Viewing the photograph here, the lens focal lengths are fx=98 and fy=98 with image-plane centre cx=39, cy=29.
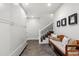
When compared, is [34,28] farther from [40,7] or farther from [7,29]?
[7,29]

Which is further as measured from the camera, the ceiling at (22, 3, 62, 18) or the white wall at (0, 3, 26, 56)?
the ceiling at (22, 3, 62, 18)

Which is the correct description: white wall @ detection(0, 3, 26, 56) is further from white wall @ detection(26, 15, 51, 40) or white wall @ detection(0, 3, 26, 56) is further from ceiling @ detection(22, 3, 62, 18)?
white wall @ detection(26, 15, 51, 40)

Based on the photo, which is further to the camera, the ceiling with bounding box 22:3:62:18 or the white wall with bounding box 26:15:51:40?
the white wall with bounding box 26:15:51:40

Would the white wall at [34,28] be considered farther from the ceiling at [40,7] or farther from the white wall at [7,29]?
the white wall at [7,29]

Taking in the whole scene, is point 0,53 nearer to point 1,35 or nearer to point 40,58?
point 1,35

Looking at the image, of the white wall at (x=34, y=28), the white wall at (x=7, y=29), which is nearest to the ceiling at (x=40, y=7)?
the white wall at (x=7, y=29)

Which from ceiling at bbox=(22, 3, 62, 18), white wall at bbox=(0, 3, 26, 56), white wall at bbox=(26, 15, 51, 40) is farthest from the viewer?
white wall at bbox=(26, 15, 51, 40)

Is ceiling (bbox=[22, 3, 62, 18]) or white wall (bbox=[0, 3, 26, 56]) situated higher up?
ceiling (bbox=[22, 3, 62, 18])

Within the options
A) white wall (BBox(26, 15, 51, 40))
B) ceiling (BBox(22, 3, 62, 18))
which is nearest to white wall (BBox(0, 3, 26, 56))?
ceiling (BBox(22, 3, 62, 18))

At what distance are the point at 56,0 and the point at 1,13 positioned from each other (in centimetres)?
176

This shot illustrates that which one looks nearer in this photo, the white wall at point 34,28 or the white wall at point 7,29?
the white wall at point 7,29

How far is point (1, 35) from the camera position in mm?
1900

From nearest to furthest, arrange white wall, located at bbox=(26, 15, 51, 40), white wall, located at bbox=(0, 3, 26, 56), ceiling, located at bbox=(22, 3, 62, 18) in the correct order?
white wall, located at bbox=(0, 3, 26, 56) < ceiling, located at bbox=(22, 3, 62, 18) < white wall, located at bbox=(26, 15, 51, 40)

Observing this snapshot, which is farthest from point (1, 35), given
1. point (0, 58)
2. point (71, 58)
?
point (71, 58)
